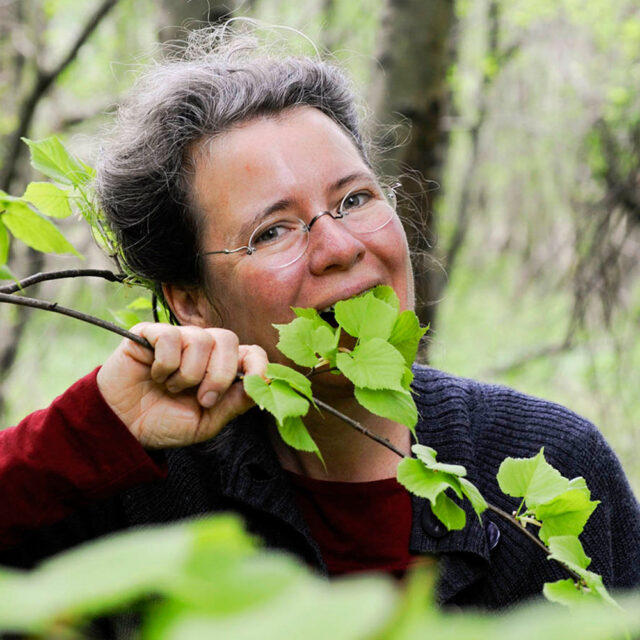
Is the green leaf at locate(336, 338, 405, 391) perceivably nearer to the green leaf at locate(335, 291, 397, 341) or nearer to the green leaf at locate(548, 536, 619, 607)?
the green leaf at locate(335, 291, 397, 341)

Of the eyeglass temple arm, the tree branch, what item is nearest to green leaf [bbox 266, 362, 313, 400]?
the eyeglass temple arm

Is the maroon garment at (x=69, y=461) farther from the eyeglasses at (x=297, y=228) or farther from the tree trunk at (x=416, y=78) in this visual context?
the tree trunk at (x=416, y=78)

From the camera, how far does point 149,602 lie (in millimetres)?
419

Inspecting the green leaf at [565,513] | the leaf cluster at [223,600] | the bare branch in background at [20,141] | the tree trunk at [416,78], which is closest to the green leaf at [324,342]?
the green leaf at [565,513]

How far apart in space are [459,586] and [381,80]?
2.11 m

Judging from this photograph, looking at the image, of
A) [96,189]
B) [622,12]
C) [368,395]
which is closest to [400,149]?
[96,189]

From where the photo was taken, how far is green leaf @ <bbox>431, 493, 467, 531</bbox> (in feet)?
3.67

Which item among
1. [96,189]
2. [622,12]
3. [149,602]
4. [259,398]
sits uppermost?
[149,602]

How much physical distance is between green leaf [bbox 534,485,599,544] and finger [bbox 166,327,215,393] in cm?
59

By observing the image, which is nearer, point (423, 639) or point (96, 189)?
point (423, 639)

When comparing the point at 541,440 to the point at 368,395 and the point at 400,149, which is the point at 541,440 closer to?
the point at 368,395

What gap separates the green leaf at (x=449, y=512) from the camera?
1.12 metres

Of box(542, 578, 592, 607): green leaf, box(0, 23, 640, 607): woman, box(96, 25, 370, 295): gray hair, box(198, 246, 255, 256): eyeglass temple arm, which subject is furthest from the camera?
box(96, 25, 370, 295): gray hair

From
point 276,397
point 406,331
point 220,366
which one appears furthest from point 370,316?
point 220,366
